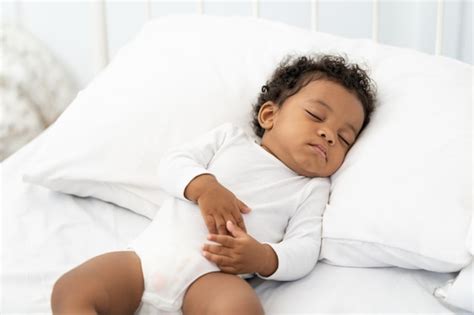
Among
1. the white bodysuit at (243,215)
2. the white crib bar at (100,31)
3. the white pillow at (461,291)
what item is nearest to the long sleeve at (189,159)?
the white bodysuit at (243,215)

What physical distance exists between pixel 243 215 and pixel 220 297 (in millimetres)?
197

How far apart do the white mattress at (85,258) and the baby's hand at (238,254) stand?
59 millimetres

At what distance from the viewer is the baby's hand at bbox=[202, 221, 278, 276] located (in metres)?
0.94

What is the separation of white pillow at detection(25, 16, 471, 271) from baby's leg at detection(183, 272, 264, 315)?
185 mm

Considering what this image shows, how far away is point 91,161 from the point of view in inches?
48.6

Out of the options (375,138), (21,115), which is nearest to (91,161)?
(375,138)

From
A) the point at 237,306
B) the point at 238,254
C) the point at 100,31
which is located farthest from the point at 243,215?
the point at 100,31

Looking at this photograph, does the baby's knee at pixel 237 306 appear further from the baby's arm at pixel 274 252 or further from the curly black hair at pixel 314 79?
the curly black hair at pixel 314 79

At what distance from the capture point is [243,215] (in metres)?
1.04

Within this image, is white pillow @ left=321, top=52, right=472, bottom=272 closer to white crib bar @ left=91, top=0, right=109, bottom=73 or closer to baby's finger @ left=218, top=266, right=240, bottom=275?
baby's finger @ left=218, top=266, right=240, bottom=275

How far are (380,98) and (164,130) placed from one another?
41 centimetres

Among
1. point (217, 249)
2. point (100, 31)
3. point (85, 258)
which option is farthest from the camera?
point (100, 31)

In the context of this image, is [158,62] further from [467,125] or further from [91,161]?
[467,125]

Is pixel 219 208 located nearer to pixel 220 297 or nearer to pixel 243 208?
pixel 243 208
